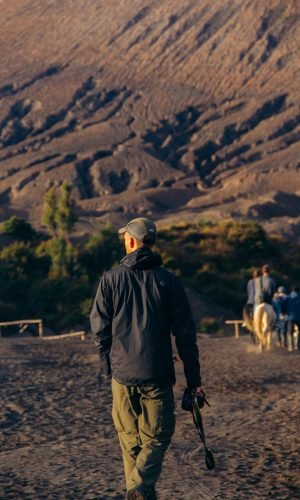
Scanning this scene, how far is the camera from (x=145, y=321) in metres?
5.75

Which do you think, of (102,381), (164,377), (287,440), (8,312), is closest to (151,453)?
(164,377)

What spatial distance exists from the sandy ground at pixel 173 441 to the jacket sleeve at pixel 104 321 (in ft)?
4.32

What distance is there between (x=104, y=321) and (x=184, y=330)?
49cm

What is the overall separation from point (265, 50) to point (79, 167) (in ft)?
168

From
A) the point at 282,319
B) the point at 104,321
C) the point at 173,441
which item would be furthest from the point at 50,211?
the point at 104,321

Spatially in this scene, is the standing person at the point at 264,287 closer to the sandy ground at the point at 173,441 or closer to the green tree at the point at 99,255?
the sandy ground at the point at 173,441

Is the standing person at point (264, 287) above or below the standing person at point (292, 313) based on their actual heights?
above

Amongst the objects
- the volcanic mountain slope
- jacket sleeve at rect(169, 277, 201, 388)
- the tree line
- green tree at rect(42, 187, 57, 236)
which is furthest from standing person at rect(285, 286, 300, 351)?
the volcanic mountain slope

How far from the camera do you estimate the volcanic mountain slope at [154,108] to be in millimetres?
127188

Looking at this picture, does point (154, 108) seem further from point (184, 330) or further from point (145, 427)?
point (145, 427)

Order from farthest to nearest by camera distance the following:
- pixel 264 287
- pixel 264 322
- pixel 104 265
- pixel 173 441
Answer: pixel 104 265
pixel 264 322
pixel 264 287
pixel 173 441

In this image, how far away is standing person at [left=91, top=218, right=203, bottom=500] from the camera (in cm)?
572

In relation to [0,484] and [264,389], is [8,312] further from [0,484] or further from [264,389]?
[0,484]

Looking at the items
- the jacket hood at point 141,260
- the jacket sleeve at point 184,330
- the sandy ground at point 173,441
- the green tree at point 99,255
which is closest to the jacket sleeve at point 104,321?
the jacket hood at point 141,260
